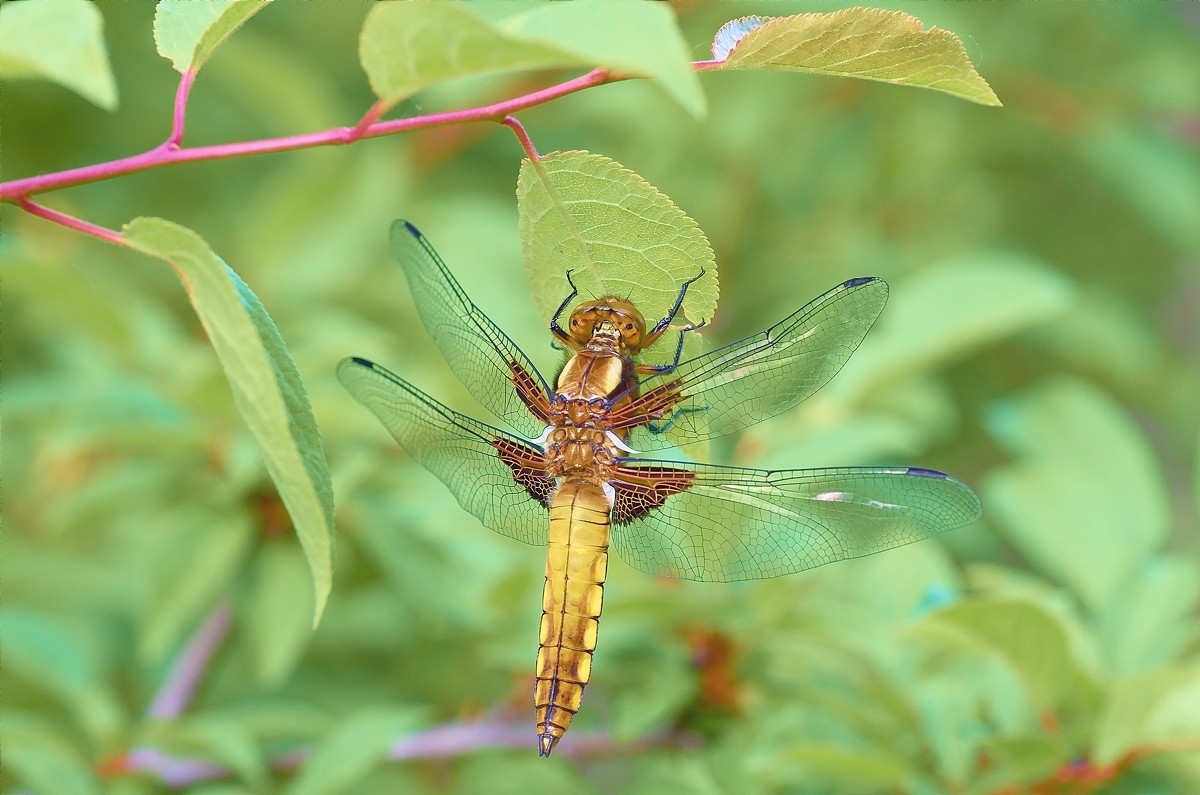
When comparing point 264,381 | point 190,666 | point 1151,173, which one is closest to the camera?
point 264,381

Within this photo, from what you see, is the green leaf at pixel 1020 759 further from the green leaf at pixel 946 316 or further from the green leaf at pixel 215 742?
the green leaf at pixel 215 742

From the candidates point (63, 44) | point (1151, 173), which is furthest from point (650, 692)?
point (1151, 173)

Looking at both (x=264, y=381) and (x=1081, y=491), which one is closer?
Result: (x=264, y=381)

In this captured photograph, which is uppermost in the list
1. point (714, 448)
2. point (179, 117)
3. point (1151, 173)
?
point (1151, 173)

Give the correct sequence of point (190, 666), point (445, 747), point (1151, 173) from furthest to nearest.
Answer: point (1151, 173)
point (190, 666)
point (445, 747)

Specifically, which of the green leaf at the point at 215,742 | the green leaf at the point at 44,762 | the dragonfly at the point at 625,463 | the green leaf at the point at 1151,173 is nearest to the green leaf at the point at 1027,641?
the dragonfly at the point at 625,463

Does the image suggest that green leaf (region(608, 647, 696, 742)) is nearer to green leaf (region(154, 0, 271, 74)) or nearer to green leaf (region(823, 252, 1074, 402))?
green leaf (region(823, 252, 1074, 402))

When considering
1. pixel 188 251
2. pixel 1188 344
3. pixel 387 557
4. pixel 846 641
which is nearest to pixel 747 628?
pixel 846 641

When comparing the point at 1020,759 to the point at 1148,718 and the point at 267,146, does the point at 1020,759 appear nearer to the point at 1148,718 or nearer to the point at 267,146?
the point at 1148,718
